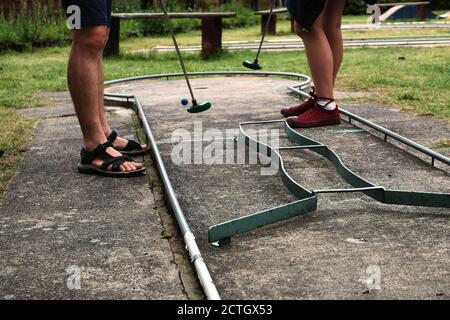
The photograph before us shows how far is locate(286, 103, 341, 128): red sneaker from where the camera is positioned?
5.14 m

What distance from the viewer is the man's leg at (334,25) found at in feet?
17.2

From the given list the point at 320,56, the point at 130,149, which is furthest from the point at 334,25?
the point at 130,149

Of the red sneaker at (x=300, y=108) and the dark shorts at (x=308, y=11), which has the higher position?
the dark shorts at (x=308, y=11)

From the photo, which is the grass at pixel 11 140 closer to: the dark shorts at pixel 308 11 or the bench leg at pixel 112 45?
the dark shorts at pixel 308 11

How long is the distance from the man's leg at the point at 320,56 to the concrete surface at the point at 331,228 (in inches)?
11.3

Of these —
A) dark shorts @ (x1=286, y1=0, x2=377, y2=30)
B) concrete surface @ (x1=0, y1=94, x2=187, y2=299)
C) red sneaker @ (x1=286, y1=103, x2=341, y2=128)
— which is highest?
dark shorts @ (x1=286, y1=0, x2=377, y2=30)

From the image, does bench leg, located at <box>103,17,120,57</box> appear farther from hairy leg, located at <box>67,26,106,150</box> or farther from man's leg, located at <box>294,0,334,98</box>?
hairy leg, located at <box>67,26,106,150</box>

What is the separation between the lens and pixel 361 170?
3.98 metres

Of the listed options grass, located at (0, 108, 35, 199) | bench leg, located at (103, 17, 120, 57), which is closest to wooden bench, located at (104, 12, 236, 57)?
bench leg, located at (103, 17, 120, 57)

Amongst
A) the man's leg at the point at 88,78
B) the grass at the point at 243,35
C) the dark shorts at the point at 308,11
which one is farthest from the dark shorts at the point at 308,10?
the grass at the point at 243,35

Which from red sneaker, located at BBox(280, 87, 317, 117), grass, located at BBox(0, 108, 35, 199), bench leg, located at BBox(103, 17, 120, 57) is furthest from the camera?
bench leg, located at BBox(103, 17, 120, 57)

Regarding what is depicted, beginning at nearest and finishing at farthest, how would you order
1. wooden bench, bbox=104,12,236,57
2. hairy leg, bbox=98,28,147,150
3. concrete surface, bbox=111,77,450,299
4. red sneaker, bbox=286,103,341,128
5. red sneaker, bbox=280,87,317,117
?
1. concrete surface, bbox=111,77,450,299
2. hairy leg, bbox=98,28,147,150
3. red sneaker, bbox=286,103,341,128
4. red sneaker, bbox=280,87,317,117
5. wooden bench, bbox=104,12,236,57

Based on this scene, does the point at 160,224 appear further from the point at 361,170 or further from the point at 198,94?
the point at 198,94

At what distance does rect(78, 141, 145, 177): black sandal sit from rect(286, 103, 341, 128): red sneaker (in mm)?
1402
